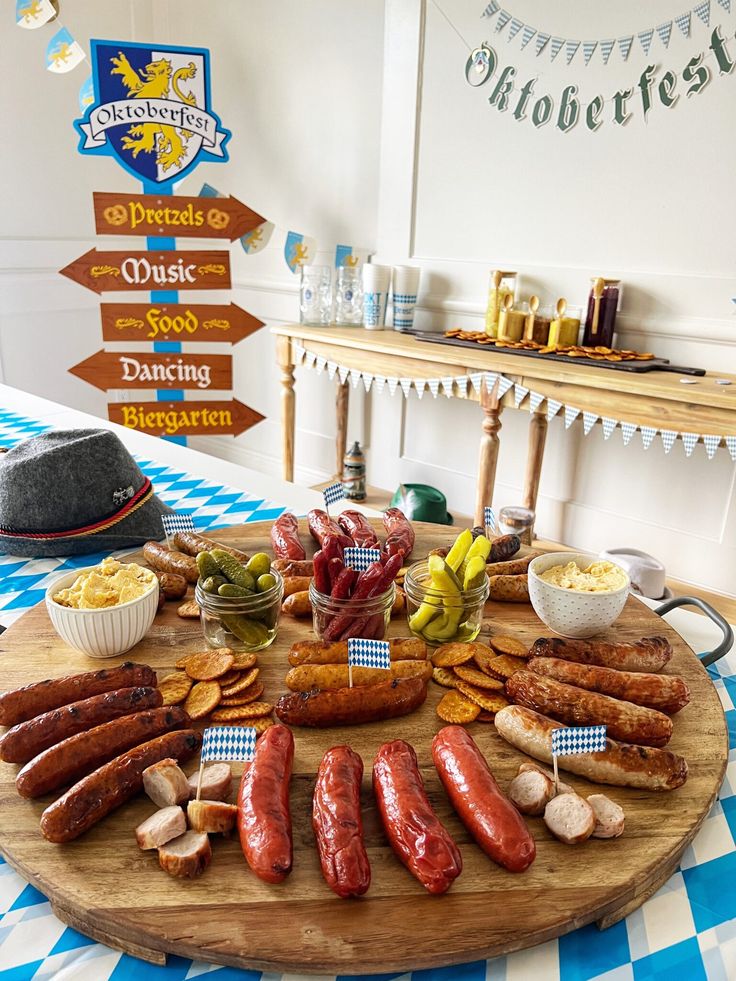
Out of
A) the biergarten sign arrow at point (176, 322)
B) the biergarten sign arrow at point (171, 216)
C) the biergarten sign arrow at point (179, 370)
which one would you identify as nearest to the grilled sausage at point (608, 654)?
the biergarten sign arrow at point (176, 322)

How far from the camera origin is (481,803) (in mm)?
973

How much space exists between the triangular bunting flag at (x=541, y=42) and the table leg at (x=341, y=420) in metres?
2.32

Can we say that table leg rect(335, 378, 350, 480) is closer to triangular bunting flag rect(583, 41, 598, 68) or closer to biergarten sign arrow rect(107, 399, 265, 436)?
biergarten sign arrow rect(107, 399, 265, 436)

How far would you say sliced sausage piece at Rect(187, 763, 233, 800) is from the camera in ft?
3.33

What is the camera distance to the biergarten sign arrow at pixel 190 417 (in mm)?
4254

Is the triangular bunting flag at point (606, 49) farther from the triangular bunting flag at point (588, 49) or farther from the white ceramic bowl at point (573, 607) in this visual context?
the white ceramic bowl at point (573, 607)

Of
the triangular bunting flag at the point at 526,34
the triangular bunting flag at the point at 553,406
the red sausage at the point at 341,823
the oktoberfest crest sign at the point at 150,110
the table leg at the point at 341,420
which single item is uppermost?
the triangular bunting flag at the point at 526,34

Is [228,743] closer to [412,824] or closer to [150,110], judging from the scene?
[412,824]

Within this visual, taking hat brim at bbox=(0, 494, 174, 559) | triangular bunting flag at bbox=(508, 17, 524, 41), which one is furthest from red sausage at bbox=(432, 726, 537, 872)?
triangular bunting flag at bbox=(508, 17, 524, 41)

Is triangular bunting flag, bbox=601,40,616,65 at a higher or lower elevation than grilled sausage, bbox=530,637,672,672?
higher

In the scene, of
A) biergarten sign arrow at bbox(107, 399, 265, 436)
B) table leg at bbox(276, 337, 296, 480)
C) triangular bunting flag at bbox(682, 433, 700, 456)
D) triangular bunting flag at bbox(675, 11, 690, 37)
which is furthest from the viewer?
table leg at bbox(276, 337, 296, 480)

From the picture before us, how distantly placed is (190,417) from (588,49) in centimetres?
294

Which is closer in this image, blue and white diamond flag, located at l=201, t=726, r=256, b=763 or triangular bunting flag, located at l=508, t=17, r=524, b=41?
blue and white diamond flag, located at l=201, t=726, r=256, b=763

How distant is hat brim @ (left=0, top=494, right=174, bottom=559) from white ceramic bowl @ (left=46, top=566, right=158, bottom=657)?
54 centimetres
